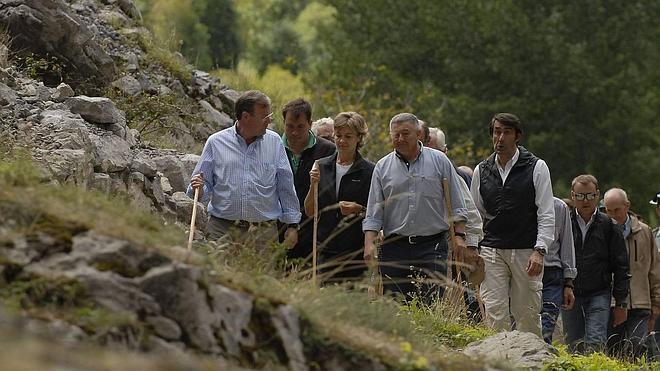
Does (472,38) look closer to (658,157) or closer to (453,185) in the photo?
(658,157)

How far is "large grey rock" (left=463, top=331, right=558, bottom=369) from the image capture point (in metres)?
9.55

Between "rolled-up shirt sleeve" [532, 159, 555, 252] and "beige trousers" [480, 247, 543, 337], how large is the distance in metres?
0.34

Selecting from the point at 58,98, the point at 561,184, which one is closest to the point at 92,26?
the point at 58,98

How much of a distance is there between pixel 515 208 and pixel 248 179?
240 centimetres

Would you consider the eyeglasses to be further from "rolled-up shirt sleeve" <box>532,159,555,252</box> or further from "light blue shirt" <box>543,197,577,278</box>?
"rolled-up shirt sleeve" <box>532,159,555,252</box>

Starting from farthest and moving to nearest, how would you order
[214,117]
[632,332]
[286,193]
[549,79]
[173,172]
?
[549,79]
[214,117]
[173,172]
[632,332]
[286,193]

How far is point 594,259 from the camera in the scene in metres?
13.6

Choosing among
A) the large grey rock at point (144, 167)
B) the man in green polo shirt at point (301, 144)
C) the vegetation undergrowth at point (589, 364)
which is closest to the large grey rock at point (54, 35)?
the large grey rock at point (144, 167)

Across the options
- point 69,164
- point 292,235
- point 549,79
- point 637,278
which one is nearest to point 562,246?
point 637,278

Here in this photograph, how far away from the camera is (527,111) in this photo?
128 feet

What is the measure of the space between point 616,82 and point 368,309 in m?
32.0

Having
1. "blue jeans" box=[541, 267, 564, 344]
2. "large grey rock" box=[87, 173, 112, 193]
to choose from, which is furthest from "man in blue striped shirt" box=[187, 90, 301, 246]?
"blue jeans" box=[541, 267, 564, 344]

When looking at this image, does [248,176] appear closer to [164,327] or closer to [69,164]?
[69,164]

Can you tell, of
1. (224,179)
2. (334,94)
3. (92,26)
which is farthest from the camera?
(334,94)
